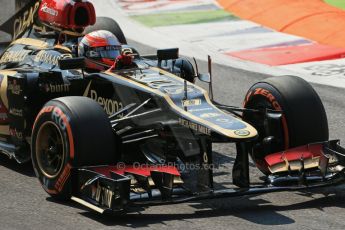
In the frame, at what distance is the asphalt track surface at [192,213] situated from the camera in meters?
7.87

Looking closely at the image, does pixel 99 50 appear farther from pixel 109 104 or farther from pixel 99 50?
pixel 109 104

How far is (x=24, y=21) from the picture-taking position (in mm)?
11727

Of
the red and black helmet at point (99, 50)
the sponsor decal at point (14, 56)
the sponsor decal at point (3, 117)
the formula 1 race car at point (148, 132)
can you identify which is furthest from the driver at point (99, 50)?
the sponsor decal at point (3, 117)

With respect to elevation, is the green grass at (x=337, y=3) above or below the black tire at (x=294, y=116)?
above

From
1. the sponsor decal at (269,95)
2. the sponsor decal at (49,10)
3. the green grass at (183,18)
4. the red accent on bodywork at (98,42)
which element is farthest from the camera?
the green grass at (183,18)

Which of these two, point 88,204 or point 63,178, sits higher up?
point 63,178

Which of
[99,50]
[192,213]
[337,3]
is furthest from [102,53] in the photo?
[337,3]

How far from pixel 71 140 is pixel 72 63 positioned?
1.27 metres

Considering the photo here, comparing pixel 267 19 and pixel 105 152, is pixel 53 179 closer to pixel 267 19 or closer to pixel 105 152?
pixel 105 152

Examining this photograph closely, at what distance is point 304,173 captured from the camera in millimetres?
8539

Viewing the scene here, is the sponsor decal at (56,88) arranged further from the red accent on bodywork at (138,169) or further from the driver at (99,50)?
the red accent on bodywork at (138,169)

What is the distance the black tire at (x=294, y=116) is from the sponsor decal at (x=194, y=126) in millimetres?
1092

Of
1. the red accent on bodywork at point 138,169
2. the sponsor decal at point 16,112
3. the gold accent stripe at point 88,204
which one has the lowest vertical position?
the gold accent stripe at point 88,204

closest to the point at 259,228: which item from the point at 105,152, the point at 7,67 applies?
the point at 105,152
